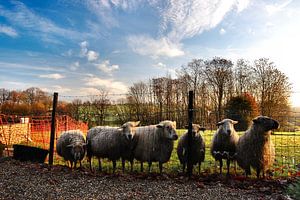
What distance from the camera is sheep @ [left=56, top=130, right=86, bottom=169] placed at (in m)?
9.41

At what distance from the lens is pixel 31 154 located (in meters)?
10.2

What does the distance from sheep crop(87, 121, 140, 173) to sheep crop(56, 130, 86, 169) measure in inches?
15.9

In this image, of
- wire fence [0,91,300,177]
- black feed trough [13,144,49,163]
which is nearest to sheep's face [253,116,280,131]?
wire fence [0,91,300,177]

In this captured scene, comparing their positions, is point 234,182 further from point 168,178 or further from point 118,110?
point 118,110

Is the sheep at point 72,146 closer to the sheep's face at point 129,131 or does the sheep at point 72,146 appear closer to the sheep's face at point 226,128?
the sheep's face at point 129,131

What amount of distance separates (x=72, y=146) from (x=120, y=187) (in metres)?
3.36

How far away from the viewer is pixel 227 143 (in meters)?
8.50

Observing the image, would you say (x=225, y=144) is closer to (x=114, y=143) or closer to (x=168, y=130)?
(x=168, y=130)

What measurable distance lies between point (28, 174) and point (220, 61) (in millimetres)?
33391

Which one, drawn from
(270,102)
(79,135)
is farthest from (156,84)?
(79,135)

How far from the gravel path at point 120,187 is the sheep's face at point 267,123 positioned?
1.55m

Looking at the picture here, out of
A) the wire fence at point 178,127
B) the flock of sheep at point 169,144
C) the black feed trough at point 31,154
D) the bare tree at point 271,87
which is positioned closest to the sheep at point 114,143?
the flock of sheep at point 169,144

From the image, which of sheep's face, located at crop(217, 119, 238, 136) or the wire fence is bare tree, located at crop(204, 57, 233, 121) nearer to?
the wire fence

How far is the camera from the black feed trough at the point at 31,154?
10.1m
